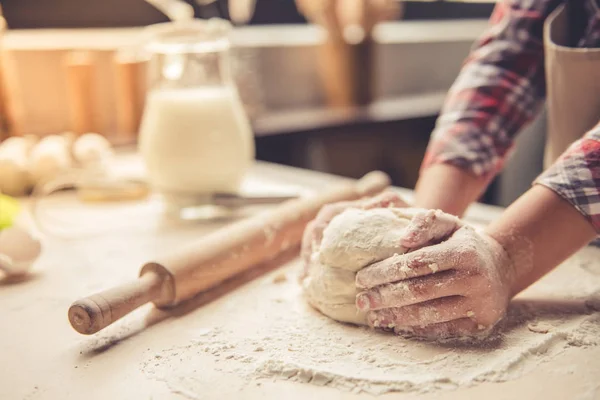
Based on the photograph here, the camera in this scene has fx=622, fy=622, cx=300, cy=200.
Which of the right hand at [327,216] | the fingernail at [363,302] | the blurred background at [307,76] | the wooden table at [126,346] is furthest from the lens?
the blurred background at [307,76]

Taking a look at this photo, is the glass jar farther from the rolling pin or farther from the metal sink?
the metal sink

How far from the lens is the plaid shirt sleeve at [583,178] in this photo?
0.78 metres

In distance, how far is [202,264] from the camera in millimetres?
867

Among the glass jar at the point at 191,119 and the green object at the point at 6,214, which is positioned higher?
the glass jar at the point at 191,119

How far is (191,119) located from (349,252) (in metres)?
0.53

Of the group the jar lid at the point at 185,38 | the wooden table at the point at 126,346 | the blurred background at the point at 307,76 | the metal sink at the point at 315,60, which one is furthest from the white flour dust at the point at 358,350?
the metal sink at the point at 315,60

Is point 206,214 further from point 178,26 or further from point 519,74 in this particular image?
point 519,74

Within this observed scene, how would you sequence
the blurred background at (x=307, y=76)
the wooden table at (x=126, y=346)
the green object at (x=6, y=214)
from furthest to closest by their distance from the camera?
the blurred background at (x=307, y=76), the green object at (x=6, y=214), the wooden table at (x=126, y=346)

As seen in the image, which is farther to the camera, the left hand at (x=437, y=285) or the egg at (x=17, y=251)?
the egg at (x=17, y=251)

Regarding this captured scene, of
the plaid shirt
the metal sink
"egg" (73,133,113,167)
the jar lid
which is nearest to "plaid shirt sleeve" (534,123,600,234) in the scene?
the plaid shirt

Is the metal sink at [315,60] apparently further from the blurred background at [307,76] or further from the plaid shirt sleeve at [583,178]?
the plaid shirt sleeve at [583,178]

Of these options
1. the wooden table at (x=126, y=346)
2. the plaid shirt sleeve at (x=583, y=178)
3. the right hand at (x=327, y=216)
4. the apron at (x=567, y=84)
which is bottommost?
the wooden table at (x=126, y=346)

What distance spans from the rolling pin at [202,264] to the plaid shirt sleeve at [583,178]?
421 mm

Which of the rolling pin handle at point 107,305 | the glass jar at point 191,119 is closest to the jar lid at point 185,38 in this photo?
the glass jar at point 191,119
